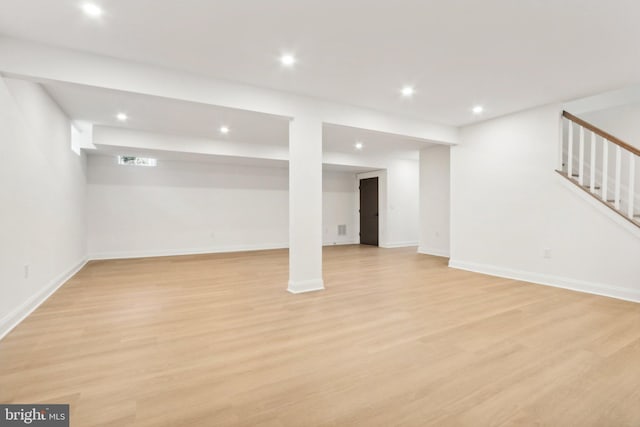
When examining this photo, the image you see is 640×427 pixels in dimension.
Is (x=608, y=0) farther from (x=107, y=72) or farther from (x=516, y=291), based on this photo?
(x=107, y=72)

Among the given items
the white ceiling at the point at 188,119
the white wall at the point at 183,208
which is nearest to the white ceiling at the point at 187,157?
the white wall at the point at 183,208

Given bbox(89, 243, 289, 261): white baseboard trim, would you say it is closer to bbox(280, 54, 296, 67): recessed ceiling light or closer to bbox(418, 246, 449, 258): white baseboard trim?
bbox(418, 246, 449, 258): white baseboard trim

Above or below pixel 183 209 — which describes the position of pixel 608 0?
above

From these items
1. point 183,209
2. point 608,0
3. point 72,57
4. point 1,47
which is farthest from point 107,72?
point 183,209

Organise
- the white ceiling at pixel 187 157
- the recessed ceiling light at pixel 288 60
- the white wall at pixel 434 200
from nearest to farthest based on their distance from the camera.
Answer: the recessed ceiling light at pixel 288 60 < the white ceiling at pixel 187 157 < the white wall at pixel 434 200

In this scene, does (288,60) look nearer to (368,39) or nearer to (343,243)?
(368,39)

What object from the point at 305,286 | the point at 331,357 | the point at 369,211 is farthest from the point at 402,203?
the point at 331,357

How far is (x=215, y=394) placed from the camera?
181 centimetres

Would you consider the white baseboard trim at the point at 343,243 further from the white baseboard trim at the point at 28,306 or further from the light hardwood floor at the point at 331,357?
the white baseboard trim at the point at 28,306

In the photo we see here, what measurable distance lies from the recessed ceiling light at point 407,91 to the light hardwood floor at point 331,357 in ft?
8.55

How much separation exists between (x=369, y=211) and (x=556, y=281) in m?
5.59

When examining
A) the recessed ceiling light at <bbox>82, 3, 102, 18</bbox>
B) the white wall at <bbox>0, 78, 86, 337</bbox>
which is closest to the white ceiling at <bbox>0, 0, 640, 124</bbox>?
the recessed ceiling light at <bbox>82, 3, 102, 18</bbox>

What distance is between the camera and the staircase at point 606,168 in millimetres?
3902

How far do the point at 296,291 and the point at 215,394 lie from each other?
225cm
